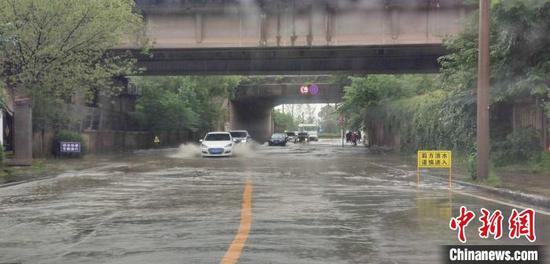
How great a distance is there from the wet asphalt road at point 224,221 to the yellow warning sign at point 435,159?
621 millimetres

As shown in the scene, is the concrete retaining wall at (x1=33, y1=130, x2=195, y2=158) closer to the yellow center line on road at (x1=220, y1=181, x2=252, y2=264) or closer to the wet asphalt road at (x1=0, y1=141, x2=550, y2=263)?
the wet asphalt road at (x1=0, y1=141, x2=550, y2=263)

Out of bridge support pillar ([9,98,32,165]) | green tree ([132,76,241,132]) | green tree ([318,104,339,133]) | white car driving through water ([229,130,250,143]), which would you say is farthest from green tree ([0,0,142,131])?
green tree ([318,104,339,133])

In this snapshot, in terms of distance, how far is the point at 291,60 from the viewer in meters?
38.2

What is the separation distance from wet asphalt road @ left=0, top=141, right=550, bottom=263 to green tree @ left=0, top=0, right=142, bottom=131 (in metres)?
6.94

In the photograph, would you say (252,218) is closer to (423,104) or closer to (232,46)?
(232,46)

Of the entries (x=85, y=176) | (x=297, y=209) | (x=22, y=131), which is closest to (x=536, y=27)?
(x=297, y=209)

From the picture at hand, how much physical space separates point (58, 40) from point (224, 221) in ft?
52.9

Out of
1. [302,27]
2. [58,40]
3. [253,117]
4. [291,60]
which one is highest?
[302,27]

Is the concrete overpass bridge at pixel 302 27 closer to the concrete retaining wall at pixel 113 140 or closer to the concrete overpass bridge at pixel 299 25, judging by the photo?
the concrete overpass bridge at pixel 299 25

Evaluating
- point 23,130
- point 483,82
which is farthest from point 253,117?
point 483,82

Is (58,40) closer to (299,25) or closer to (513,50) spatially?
(299,25)

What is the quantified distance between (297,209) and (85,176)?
11285mm

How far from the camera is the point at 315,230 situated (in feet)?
31.5

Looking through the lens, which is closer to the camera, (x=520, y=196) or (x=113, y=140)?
(x=520, y=196)
